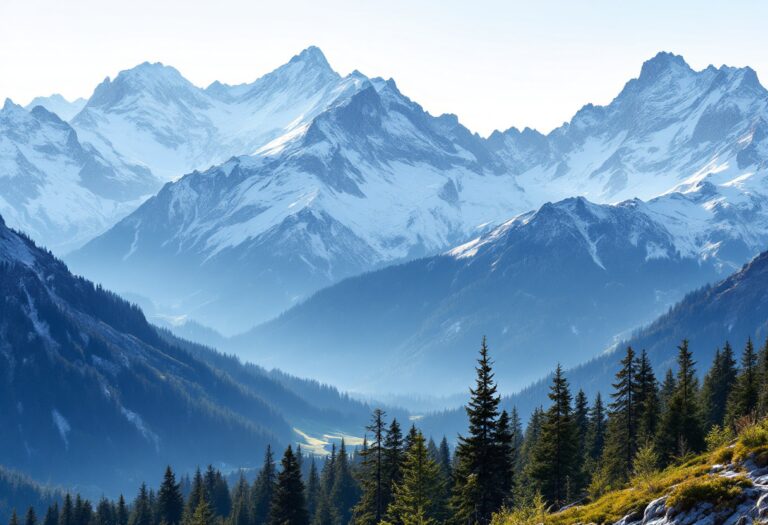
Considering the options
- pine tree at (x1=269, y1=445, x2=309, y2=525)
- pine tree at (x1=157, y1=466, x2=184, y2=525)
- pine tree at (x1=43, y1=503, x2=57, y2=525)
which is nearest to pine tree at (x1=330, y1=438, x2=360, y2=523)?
pine tree at (x1=157, y1=466, x2=184, y2=525)

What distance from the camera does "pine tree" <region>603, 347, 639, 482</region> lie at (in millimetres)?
96562

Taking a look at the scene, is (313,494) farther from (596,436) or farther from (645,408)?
(645,408)

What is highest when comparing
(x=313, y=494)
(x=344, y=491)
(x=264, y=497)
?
(x=313, y=494)

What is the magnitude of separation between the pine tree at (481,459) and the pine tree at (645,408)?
56.3ft

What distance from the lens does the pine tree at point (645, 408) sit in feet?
322

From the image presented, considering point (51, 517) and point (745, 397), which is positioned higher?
point (51, 517)

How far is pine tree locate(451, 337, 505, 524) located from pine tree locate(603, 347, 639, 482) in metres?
16.2

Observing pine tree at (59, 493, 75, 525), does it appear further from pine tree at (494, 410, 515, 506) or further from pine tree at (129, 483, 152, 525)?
pine tree at (494, 410, 515, 506)

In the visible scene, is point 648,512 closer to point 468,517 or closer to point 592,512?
point 592,512

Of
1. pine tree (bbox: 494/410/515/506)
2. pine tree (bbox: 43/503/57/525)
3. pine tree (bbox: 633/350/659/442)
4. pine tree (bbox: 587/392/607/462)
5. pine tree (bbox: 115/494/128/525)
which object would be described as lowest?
pine tree (bbox: 494/410/515/506)

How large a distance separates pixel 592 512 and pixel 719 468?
676 cm

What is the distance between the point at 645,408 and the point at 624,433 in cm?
387

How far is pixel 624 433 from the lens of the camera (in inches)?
3907

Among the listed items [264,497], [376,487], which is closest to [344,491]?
[264,497]
